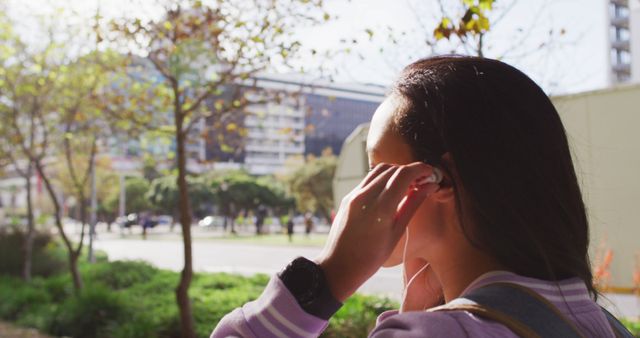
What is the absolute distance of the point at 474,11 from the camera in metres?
3.22

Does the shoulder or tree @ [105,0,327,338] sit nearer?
the shoulder

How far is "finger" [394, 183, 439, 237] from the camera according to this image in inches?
35.4

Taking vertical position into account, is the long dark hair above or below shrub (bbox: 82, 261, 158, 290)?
above

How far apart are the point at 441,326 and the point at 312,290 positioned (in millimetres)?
183

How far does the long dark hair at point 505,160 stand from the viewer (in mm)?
915

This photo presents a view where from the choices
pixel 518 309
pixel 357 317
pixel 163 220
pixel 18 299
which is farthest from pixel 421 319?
pixel 163 220

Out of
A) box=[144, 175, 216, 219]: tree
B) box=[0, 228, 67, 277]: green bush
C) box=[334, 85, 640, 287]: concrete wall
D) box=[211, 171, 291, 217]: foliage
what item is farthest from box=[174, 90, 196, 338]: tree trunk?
box=[211, 171, 291, 217]: foliage

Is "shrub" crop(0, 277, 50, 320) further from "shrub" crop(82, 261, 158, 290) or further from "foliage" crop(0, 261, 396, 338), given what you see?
"shrub" crop(82, 261, 158, 290)

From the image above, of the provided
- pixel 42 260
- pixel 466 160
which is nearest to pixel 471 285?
pixel 466 160

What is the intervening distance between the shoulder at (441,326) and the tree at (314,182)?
4351 centimetres

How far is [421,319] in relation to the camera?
0.80 m

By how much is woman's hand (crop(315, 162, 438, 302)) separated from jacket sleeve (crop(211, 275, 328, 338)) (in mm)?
54

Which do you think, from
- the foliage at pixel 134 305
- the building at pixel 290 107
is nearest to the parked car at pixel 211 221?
the foliage at pixel 134 305

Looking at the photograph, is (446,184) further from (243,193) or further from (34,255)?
(243,193)
